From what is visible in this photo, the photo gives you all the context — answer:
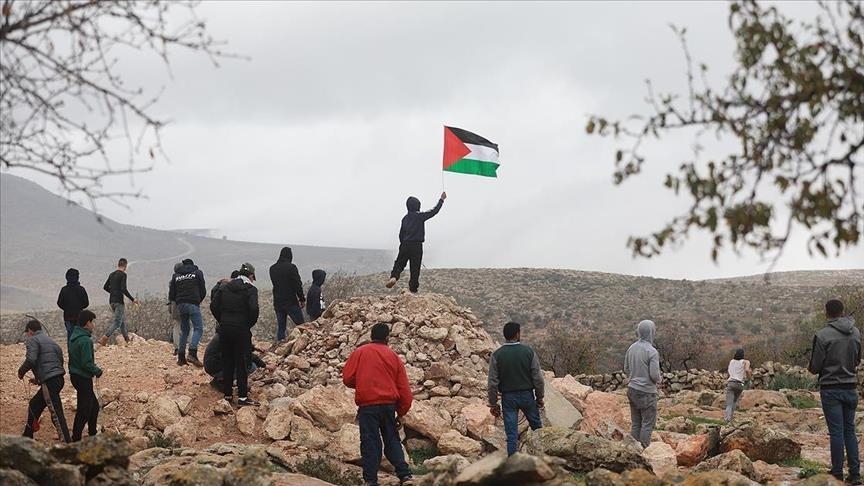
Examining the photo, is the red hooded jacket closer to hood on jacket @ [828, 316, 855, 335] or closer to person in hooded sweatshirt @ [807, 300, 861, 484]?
person in hooded sweatshirt @ [807, 300, 861, 484]

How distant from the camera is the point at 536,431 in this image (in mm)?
11016

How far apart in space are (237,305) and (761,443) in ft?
25.7

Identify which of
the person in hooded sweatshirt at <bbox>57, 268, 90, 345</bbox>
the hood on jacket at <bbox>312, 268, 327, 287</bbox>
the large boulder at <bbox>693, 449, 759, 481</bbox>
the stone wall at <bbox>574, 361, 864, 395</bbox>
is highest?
the hood on jacket at <bbox>312, 268, 327, 287</bbox>

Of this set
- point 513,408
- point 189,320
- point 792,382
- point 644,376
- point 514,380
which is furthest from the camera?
point 792,382

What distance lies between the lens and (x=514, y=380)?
10594 mm

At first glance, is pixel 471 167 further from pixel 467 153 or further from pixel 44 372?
pixel 44 372

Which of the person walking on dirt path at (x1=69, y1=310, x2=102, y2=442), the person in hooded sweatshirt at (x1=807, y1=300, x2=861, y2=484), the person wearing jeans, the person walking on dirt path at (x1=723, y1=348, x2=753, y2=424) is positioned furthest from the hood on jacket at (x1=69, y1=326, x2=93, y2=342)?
the person walking on dirt path at (x1=723, y1=348, x2=753, y2=424)

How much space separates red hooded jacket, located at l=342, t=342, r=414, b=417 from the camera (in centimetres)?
966

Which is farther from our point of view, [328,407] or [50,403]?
[328,407]

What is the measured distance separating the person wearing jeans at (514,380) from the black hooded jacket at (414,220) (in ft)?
19.0

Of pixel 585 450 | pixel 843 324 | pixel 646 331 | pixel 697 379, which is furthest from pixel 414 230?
pixel 697 379

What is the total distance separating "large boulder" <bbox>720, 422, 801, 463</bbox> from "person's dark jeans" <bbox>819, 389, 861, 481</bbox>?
267 centimetres

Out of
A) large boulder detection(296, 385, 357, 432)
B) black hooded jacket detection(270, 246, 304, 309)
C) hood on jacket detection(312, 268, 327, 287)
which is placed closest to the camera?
large boulder detection(296, 385, 357, 432)

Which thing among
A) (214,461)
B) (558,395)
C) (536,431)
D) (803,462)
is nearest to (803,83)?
(536,431)
